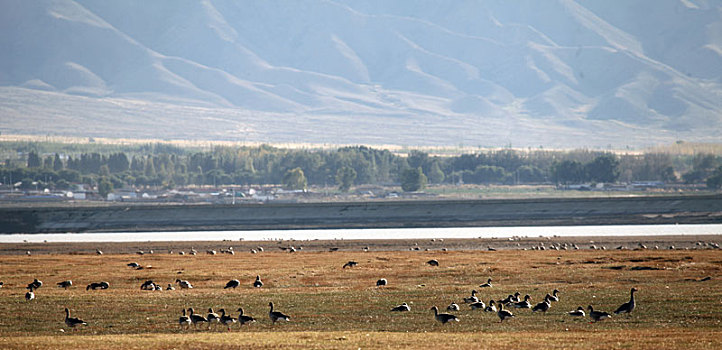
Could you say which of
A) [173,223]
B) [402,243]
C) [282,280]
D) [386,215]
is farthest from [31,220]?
[282,280]

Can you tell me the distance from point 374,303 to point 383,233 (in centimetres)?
6691

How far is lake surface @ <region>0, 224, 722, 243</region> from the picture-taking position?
3814 inches

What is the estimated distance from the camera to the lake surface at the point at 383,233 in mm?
96875

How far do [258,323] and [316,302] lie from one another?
5021 mm

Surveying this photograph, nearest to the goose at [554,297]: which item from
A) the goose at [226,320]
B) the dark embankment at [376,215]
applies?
the goose at [226,320]

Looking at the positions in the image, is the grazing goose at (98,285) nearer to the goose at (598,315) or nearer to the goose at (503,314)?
the goose at (503,314)

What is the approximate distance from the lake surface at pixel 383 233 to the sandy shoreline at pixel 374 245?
8.31 m

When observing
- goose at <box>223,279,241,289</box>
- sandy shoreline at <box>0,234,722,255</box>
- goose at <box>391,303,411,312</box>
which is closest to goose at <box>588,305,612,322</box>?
goose at <box>391,303,411,312</box>

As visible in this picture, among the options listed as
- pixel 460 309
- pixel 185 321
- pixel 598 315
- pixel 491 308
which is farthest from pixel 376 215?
pixel 598 315

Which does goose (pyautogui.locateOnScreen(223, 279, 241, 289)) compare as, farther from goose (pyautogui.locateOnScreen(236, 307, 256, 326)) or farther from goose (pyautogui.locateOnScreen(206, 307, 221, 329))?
goose (pyautogui.locateOnScreen(236, 307, 256, 326))

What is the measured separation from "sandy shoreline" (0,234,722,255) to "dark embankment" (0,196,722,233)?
2707cm

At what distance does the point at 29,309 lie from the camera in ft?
121

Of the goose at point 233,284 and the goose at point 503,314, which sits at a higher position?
the goose at point 503,314

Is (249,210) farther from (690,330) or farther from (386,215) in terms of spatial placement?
(690,330)
